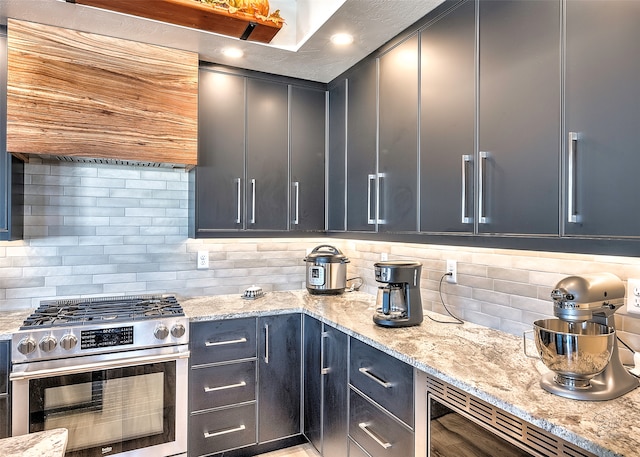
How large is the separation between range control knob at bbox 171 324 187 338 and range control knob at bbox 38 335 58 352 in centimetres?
51

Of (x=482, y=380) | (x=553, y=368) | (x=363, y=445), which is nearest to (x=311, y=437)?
(x=363, y=445)

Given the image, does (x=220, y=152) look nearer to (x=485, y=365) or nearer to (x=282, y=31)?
(x=282, y=31)

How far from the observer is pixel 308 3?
2.11 meters

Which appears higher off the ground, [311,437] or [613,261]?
[613,261]

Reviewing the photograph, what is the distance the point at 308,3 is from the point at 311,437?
240 centimetres

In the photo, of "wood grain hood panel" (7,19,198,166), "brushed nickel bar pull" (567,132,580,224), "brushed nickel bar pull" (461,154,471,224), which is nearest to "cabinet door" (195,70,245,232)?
"wood grain hood panel" (7,19,198,166)

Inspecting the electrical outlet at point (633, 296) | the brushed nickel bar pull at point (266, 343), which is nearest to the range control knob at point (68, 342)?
the brushed nickel bar pull at point (266, 343)

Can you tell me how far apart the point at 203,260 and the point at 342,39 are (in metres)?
1.63

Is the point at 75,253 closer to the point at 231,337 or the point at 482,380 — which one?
the point at 231,337

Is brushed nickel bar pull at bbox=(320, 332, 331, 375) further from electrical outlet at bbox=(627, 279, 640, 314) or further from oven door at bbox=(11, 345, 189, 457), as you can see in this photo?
electrical outlet at bbox=(627, 279, 640, 314)

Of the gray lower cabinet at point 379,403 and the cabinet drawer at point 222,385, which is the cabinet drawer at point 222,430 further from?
the gray lower cabinet at point 379,403

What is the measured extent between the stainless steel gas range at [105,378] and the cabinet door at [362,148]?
3.76 feet

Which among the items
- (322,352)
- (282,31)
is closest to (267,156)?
(282,31)

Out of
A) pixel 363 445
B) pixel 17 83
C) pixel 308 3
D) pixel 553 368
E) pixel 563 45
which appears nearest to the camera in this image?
pixel 553 368
